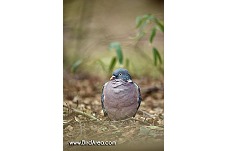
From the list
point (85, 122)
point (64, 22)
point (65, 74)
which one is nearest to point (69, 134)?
point (85, 122)

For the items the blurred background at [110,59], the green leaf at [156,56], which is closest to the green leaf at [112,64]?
the blurred background at [110,59]

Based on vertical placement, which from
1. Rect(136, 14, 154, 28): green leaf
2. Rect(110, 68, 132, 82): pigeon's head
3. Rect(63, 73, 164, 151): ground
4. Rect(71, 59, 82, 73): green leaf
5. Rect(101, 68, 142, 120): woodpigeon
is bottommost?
Rect(63, 73, 164, 151): ground

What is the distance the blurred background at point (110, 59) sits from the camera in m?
4.75

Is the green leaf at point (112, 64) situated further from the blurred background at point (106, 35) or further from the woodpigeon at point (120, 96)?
the woodpigeon at point (120, 96)

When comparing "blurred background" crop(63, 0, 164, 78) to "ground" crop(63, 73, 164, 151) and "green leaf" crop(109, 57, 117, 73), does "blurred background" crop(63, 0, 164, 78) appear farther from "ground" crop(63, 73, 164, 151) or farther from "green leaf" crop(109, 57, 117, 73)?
"ground" crop(63, 73, 164, 151)

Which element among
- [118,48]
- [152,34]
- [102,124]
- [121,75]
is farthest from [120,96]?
[152,34]

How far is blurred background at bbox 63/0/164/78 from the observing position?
4777 millimetres

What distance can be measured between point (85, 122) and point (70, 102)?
19 cm

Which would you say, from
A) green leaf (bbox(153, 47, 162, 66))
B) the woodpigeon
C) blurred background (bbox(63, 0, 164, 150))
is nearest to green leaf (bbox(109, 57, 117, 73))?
blurred background (bbox(63, 0, 164, 150))

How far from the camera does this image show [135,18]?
189 inches

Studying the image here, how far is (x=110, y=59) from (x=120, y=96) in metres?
0.35

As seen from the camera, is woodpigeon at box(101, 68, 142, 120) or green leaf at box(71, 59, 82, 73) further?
green leaf at box(71, 59, 82, 73)
